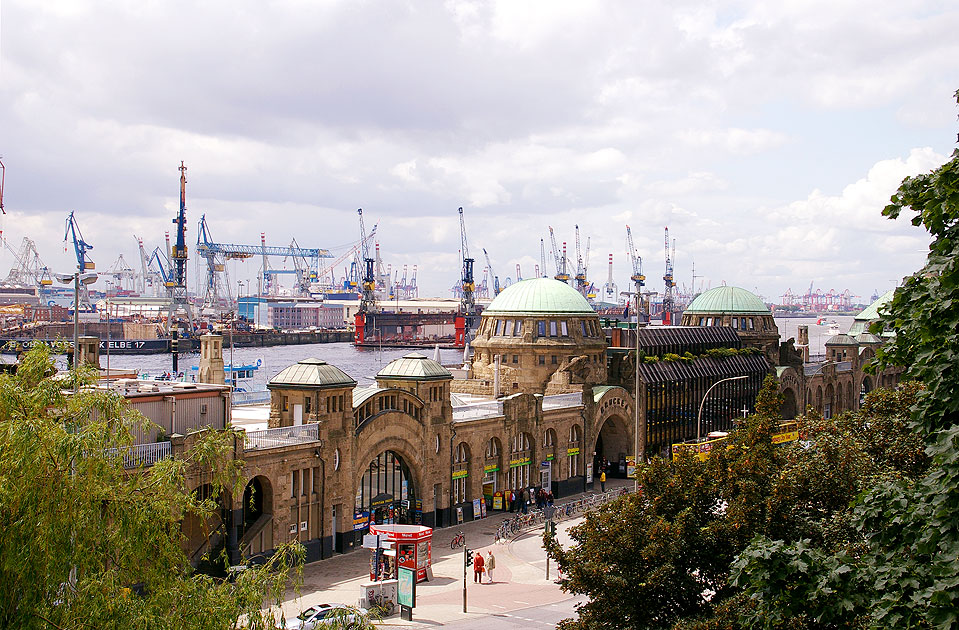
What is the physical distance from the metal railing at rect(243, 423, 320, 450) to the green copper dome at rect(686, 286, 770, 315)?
7444cm

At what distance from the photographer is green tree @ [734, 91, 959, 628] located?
17.3 m

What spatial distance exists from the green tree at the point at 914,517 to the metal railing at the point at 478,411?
1895 inches

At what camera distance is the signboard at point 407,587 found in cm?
4441

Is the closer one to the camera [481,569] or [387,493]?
[481,569]

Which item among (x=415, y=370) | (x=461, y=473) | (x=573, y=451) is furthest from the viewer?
(x=573, y=451)

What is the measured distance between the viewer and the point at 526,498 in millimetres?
72812

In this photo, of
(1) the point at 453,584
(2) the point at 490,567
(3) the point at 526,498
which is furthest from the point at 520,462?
(1) the point at 453,584

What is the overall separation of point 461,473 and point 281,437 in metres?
17.5

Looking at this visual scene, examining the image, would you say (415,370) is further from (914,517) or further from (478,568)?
(914,517)

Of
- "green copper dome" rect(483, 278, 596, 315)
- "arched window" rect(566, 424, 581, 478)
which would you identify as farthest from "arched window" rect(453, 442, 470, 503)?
"green copper dome" rect(483, 278, 596, 315)

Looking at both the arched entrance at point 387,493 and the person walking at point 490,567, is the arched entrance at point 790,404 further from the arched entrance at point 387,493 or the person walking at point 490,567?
the person walking at point 490,567

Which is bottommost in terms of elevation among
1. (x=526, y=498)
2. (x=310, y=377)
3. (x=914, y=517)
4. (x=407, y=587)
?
(x=526, y=498)

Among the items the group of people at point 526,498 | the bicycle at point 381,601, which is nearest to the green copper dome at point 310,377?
the bicycle at point 381,601

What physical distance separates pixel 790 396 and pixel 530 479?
5115cm
